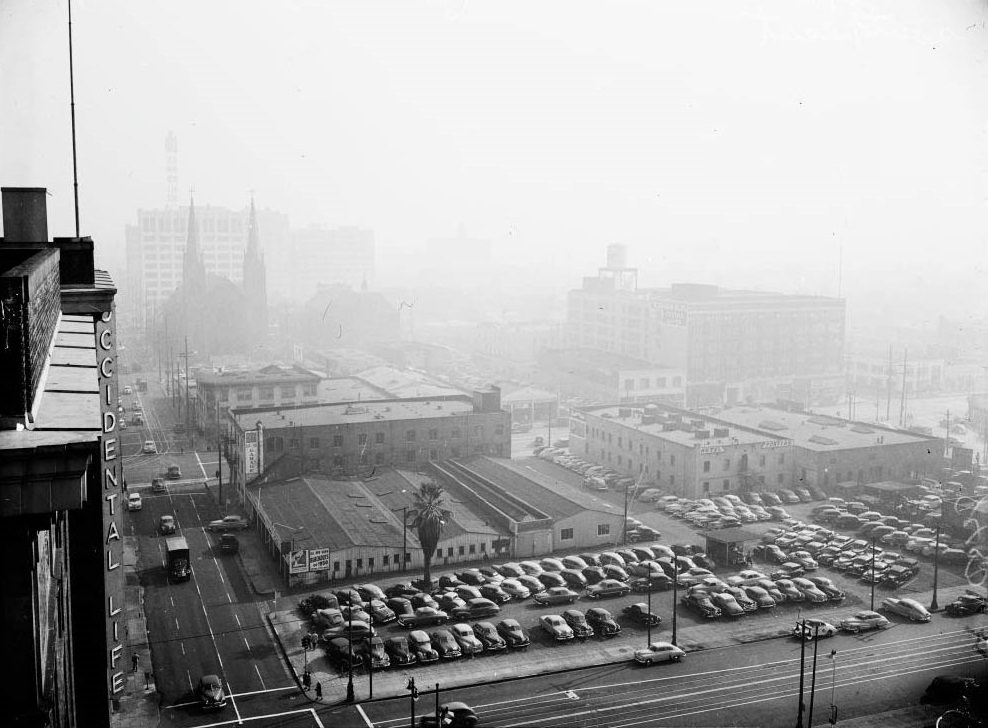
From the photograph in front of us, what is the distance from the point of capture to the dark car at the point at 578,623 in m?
17.7

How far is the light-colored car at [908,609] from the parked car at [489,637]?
812 centimetres

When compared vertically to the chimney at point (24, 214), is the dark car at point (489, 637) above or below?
below

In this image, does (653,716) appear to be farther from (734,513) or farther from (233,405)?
(233,405)

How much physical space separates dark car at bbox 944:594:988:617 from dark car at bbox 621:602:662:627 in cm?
600

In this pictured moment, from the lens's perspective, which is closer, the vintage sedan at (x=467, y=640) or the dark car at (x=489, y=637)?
the vintage sedan at (x=467, y=640)

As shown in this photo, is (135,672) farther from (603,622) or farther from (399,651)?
(603,622)

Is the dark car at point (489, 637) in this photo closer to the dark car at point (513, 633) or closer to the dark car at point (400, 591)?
the dark car at point (513, 633)

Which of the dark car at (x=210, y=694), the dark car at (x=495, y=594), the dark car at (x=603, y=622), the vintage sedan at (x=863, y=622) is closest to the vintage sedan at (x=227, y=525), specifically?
the dark car at (x=495, y=594)

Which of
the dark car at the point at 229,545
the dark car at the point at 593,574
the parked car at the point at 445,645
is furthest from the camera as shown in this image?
the dark car at the point at 229,545

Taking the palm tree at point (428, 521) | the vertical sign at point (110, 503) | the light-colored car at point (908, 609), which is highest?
the vertical sign at point (110, 503)

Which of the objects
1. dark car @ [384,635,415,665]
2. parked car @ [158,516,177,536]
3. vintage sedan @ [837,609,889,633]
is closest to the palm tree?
dark car @ [384,635,415,665]

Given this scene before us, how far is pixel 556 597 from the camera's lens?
63.9 ft

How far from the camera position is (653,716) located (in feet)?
47.2

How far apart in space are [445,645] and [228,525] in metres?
9.51
